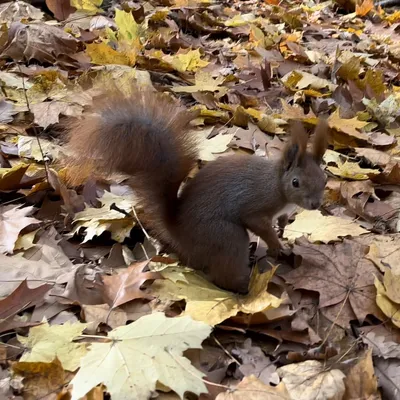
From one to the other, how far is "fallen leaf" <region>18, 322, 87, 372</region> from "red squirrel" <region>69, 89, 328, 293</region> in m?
0.46

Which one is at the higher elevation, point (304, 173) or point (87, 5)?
point (87, 5)

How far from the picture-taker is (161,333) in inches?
47.6

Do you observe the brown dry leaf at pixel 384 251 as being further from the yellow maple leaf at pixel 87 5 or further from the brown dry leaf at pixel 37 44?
the yellow maple leaf at pixel 87 5

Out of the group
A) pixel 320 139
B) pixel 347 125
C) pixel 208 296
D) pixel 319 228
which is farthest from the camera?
pixel 347 125

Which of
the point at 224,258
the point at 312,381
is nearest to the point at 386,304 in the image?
the point at 312,381

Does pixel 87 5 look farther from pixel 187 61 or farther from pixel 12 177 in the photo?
pixel 12 177

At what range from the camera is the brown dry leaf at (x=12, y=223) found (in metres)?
1.63

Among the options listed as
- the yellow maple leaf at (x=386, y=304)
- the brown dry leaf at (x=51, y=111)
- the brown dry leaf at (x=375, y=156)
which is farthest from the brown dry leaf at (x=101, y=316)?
the brown dry leaf at (x=375, y=156)

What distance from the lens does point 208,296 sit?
149 centimetres

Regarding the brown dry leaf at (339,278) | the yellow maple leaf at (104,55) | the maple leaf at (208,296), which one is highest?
the yellow maple leaf at (104,55)

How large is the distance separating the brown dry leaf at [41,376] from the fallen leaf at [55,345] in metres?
0.02

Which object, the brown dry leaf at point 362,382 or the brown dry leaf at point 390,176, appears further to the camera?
the brown dry leaf at point 390,176

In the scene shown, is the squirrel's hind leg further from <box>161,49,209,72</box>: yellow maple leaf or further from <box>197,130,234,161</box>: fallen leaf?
<box>161,49,209,72</box>: yellow maple leaf

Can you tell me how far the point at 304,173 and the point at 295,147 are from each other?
0.10 m
